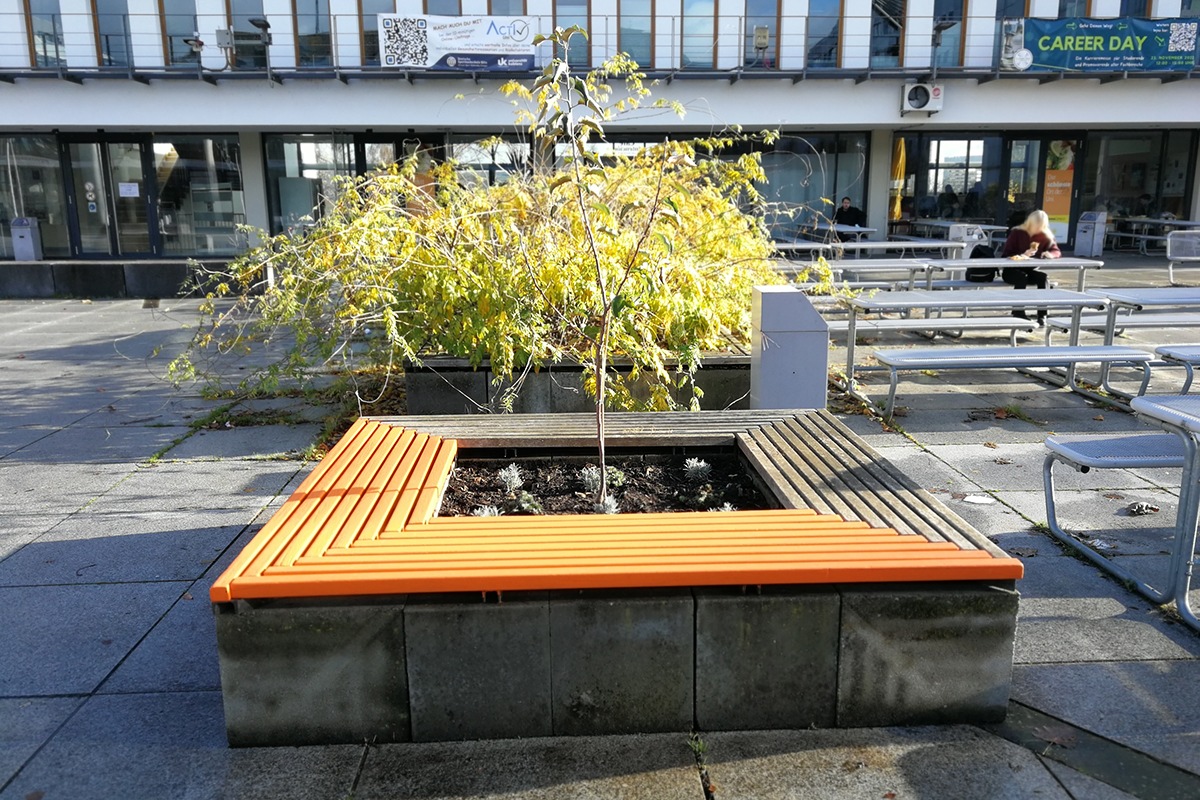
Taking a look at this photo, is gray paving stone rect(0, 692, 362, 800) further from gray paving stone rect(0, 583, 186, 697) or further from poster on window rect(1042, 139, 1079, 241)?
poster on window rect(1042, 139, 1079, 241)

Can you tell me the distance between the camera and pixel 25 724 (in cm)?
312

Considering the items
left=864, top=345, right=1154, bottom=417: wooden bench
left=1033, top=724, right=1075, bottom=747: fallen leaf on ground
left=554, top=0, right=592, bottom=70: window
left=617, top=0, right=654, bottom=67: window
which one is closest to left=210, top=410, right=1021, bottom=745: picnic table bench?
left=1033, top=724, right=1075, bottom=747: fallen leaf on ground

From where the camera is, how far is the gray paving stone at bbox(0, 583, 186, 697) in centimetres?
341

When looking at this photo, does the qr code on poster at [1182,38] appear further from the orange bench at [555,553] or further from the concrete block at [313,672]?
the concrete block at [313,672]

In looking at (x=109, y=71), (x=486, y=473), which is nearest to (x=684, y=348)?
(x=486, y=473)

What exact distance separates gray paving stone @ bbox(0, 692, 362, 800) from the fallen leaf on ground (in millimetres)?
2106

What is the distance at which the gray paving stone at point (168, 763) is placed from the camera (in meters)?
2.76

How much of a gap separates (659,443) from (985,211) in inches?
815

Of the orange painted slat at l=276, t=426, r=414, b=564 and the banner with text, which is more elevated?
the banner with text

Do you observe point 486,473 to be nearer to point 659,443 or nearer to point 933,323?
point 659,443

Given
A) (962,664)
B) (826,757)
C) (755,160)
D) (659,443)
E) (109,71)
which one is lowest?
(826,757)

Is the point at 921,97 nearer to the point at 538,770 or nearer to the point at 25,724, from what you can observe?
the point at 538,770

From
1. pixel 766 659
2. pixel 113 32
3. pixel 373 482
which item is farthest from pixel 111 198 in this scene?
pixel 766 659

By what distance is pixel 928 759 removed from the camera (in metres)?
2.88
